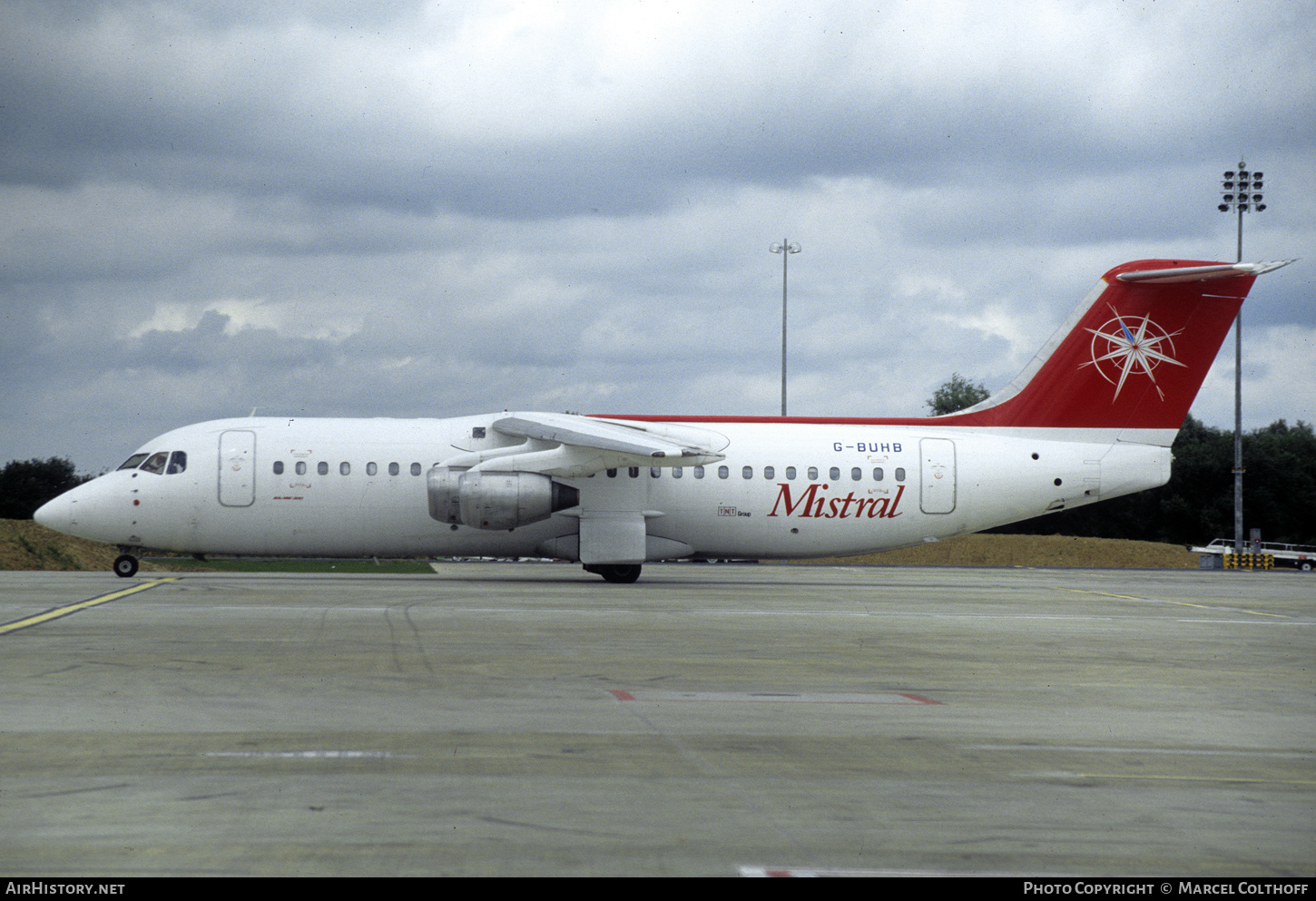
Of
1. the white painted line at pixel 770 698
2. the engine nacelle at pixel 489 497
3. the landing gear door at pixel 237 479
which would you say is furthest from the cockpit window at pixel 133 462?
the white painted line at pixel 770 698

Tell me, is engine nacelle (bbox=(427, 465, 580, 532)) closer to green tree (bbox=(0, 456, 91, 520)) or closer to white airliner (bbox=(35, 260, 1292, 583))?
white airliner (bbox=(35, 260, 1292, 583))

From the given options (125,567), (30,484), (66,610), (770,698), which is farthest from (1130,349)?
(30,484)

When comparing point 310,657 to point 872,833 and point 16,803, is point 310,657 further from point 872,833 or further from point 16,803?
point 872,833

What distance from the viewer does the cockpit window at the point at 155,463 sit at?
27.7 m

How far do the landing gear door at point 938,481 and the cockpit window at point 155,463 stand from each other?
18.1m

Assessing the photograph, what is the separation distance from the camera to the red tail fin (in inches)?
1142

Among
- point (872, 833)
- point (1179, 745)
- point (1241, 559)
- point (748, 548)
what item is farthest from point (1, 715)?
point (1241, 559)

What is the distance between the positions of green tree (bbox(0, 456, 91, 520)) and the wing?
44469 mm

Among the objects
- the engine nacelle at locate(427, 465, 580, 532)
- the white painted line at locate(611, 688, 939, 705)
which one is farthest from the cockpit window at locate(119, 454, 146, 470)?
the white painted line at locate(611, 688, 939, 705)

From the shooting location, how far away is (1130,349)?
29094 millimetres

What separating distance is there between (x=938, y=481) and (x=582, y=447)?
8790 mm

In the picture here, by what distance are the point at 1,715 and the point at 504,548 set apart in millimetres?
18577

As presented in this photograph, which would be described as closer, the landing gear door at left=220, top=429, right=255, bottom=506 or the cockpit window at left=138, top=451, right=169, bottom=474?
the landing gear door at left=220, top=429, right=255, bottom=506

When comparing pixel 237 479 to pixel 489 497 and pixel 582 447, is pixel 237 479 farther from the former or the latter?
pixel 582 447
